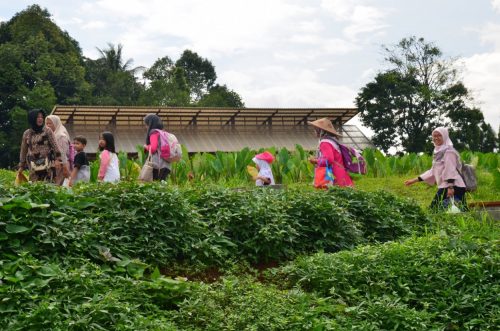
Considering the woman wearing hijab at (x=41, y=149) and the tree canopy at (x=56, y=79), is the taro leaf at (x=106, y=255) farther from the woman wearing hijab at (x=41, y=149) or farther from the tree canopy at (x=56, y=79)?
the tree canopy at (x=56, y=79)

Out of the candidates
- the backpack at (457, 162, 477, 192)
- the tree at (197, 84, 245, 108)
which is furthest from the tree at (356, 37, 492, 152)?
the backpack at (457, 162, 477, 192)

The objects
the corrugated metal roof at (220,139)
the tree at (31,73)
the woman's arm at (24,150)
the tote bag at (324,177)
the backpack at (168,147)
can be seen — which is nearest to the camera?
the tote bag at (324,177)

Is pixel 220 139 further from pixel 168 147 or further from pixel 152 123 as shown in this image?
pixel 168 147

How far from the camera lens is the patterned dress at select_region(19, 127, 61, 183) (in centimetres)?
978

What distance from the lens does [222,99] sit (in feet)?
162

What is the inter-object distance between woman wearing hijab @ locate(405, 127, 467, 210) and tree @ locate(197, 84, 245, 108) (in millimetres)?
37929

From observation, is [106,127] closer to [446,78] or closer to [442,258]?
[446,78]

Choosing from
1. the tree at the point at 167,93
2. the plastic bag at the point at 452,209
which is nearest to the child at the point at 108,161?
the plastic bag at the point at 452,209

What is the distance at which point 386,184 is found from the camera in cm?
1505

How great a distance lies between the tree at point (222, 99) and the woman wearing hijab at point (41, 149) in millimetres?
37682

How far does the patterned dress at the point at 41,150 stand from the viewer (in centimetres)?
978

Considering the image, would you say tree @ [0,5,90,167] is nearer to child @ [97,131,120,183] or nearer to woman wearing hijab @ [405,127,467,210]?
child @ [97,131,120,183]

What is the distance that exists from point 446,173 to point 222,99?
1573 inches

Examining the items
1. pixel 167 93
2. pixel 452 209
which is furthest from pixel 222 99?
pixel 452 209
